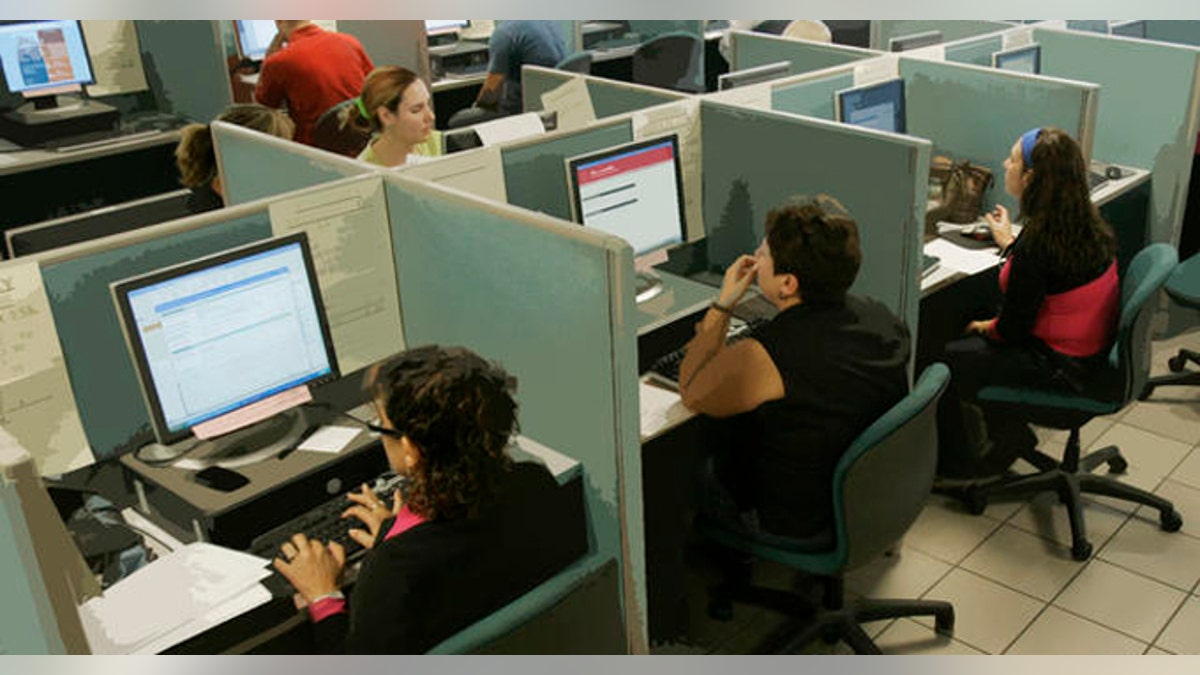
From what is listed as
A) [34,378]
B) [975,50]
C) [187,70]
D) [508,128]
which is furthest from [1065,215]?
[187,70]

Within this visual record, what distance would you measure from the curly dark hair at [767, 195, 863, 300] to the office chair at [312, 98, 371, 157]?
7.12 feet

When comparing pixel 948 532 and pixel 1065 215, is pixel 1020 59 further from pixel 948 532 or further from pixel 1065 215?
pixel 948 532

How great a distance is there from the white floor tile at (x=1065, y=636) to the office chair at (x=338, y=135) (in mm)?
2809

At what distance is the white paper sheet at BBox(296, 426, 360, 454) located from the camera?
200cm

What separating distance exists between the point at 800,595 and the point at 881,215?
0.97 meters

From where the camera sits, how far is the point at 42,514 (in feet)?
3.55

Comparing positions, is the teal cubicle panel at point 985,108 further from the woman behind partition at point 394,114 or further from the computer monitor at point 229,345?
the computer monitor at point 229,345

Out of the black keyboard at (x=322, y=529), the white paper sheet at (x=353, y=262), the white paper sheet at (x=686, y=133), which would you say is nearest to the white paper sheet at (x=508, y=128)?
the white paper sheet at (x=686, y=133)

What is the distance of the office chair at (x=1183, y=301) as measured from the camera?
11.1ft

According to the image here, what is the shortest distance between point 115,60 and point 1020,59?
3898mm

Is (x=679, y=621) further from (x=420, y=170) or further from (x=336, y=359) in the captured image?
(x=420, y=170)

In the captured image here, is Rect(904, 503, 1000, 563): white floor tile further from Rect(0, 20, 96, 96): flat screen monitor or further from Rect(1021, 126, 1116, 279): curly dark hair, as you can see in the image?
Rect(0, 20, 96, 96): flat screen monitor

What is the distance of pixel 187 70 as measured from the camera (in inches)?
187

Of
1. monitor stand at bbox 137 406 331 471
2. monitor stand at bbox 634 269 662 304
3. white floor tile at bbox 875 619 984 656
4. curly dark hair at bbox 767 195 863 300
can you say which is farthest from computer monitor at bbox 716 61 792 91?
monitor stand at bbox 137 406 331 471
